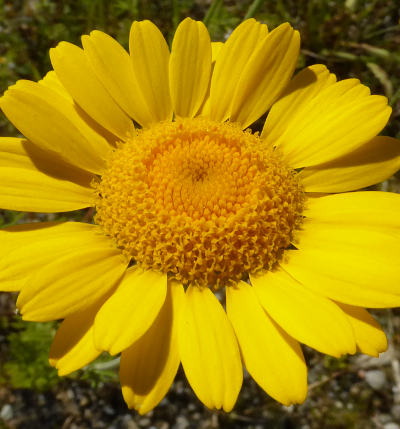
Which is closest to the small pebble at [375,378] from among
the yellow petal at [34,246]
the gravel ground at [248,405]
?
the gravel ground at [248,405]

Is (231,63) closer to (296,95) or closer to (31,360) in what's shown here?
(296,95)

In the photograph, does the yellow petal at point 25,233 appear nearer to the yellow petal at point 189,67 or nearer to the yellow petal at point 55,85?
the yellow petal at point 55,85

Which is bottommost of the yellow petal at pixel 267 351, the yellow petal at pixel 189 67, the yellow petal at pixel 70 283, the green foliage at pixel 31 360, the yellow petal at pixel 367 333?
the green foliage at pixel 31 360

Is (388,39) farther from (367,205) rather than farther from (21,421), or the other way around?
(21,421)

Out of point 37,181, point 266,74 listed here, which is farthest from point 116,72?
point 266,74

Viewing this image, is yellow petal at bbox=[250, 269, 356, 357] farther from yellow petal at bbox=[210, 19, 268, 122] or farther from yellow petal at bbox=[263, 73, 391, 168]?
yellow petal at bbox=[210, 19, 268, 122]

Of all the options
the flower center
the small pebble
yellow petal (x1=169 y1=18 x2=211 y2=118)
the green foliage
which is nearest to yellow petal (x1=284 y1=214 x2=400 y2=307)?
the flower center
